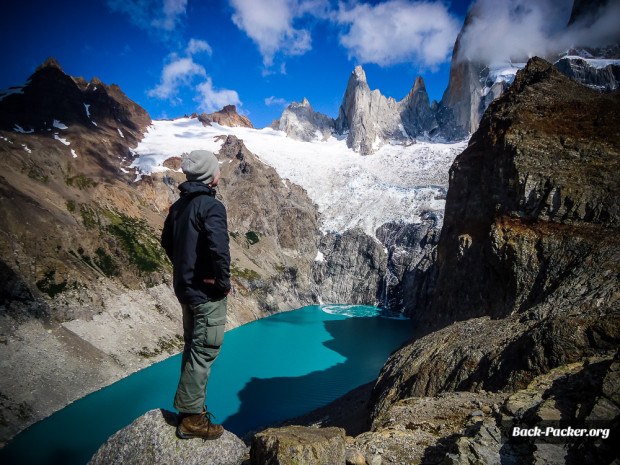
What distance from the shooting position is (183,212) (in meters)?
5.44

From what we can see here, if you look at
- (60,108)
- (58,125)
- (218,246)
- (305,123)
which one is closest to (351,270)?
(58,125)

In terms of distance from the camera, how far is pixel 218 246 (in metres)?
5.05

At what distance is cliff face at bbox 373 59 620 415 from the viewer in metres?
11.4

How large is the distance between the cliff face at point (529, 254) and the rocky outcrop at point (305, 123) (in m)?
159

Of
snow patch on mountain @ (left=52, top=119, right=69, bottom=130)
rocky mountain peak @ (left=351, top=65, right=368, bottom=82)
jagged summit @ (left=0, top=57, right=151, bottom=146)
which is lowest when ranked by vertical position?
snow patch on mountain @ (left=52, top=119, right=69, bottom=130)

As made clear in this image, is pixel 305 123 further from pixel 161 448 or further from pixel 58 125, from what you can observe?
pixel 161 448

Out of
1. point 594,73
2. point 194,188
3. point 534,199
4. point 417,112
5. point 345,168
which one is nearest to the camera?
point 194,188

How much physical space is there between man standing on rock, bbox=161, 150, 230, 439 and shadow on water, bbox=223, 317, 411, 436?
28.9 metres

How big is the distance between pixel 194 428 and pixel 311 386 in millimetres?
39923

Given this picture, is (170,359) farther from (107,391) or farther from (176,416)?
(176,416)

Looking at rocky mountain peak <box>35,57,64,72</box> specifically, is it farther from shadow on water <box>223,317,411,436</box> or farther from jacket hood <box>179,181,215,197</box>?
jacket hood <box>179,181,215,197</box>

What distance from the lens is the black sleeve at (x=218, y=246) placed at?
5062mm

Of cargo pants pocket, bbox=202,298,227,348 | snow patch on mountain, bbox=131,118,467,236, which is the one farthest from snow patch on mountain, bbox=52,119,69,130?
cargo pants pocket, bbox=202,298,227,348

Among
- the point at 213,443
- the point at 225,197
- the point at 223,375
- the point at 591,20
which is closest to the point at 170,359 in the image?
the point at 223,375
